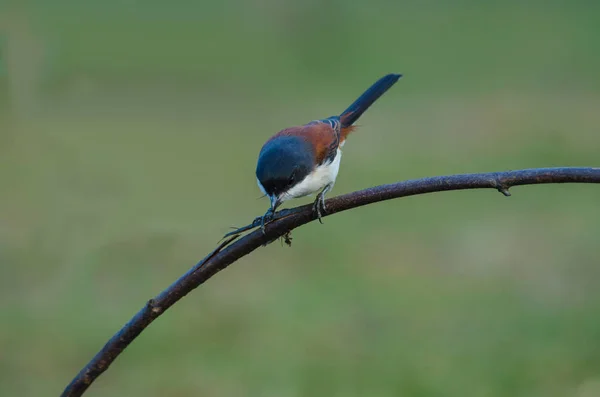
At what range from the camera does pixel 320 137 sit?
3.64 metres

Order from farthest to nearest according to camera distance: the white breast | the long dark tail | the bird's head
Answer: the long dark tail
the white breast
the bird's head

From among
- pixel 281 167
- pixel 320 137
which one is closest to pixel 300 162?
pixel 281 167

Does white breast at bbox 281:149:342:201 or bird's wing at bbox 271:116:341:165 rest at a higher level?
bird's wing at bbox 271:116:341:165

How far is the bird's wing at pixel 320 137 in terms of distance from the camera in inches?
137

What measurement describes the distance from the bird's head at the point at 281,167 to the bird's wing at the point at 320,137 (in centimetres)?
10

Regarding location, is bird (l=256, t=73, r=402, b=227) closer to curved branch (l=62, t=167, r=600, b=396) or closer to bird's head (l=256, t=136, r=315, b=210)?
bird's head (l=256, t=136, r=315, b=210)

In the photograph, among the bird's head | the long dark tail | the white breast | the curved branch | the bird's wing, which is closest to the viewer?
the curved branch

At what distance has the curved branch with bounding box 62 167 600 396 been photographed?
5.83 ft

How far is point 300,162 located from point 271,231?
4.05 feet

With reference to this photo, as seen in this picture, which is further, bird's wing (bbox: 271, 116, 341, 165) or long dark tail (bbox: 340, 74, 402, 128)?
long dark tail (bbox: 340, 74, 402, 128)

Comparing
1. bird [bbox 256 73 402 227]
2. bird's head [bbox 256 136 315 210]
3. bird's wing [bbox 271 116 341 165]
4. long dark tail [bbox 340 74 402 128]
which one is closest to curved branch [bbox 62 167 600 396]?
bird [bbox 256 73 402 227]

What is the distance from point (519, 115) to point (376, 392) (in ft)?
21.9

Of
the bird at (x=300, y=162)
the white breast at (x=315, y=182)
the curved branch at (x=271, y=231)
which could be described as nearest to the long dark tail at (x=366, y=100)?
the bird at (x=300, y=162)

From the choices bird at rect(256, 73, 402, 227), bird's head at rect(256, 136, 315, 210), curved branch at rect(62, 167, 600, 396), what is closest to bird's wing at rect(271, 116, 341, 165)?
bird at rect(256, 73, 402, 227)
